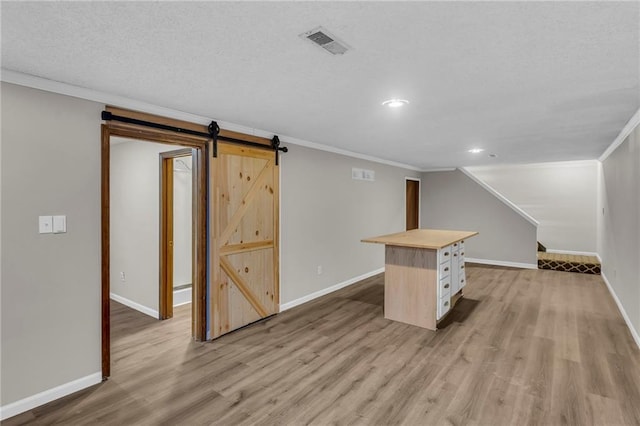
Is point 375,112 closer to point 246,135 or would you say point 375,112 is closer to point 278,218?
point 246,135

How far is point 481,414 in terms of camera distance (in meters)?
2.21

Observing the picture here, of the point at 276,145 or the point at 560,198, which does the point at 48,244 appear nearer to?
the point at 276,145

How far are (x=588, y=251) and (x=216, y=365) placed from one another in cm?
850

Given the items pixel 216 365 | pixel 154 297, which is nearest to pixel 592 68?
pixel 216 365

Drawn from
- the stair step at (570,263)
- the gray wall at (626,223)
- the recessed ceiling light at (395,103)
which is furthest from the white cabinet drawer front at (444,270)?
the stair step at (570,263)

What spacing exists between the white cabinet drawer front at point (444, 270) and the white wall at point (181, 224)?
11.7 feet

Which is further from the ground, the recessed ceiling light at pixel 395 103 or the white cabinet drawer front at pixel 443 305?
the recessed ceiling light at pixel 395 103

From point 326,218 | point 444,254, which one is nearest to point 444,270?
point 444,254

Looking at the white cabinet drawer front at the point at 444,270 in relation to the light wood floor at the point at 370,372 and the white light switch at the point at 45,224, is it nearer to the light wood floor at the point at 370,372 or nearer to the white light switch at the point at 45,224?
the light wood floor at the point at 370,372

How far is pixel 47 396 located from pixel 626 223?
5.75 meters

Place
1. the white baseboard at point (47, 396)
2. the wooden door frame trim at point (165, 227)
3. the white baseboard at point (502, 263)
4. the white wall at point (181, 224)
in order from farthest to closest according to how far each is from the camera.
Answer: the white baseboard at point (502, 263) < the white wall at point (181, 224) < the wooden door frame trim at point (165, 227) < the white baseboard at point (47, 396)

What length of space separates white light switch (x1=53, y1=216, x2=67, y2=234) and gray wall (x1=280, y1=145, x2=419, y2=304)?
7.44 feet

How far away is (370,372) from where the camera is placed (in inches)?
109

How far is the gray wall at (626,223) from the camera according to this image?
3.30m
